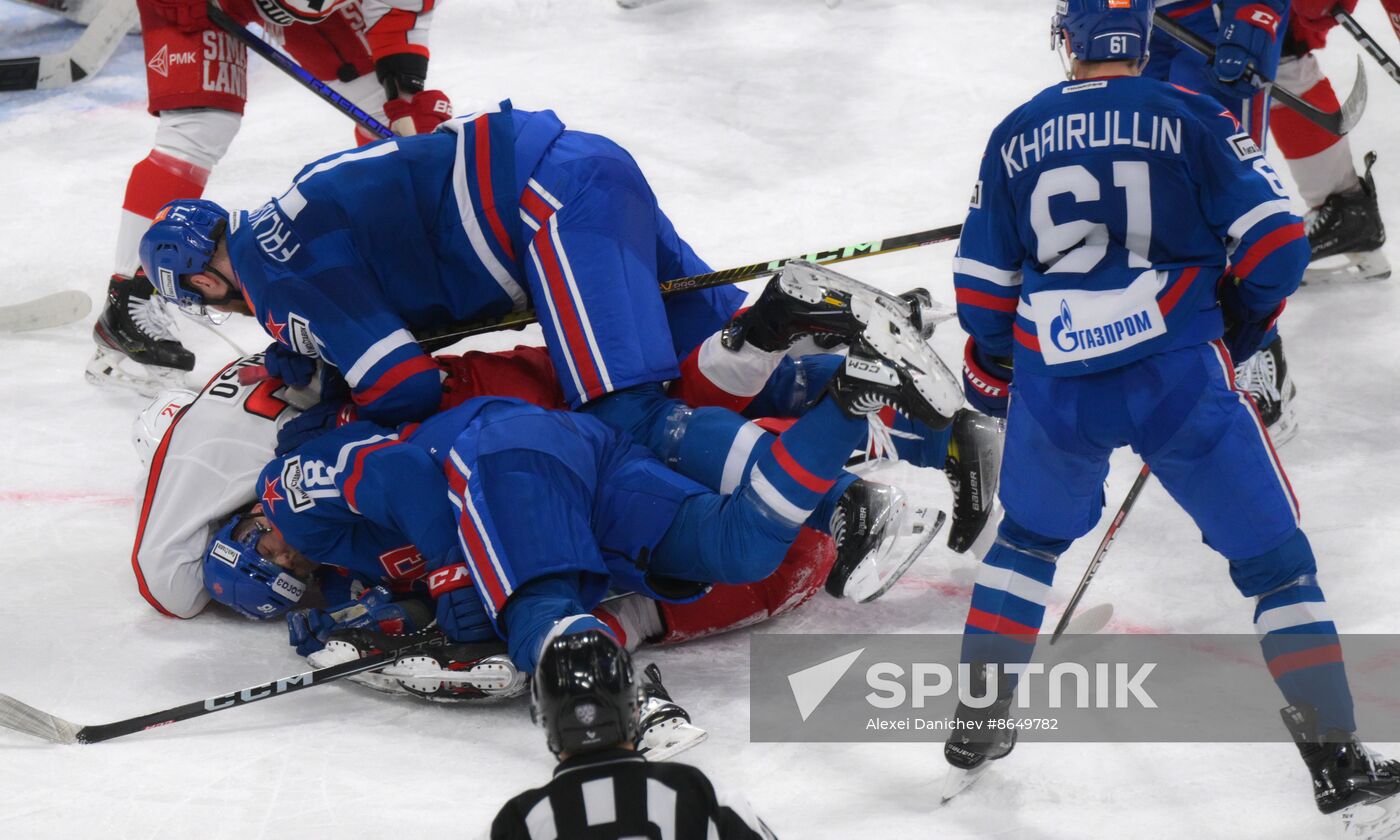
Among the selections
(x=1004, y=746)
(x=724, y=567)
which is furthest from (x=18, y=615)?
(x=1004, y=746)

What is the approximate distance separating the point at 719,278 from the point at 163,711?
1.51 metres

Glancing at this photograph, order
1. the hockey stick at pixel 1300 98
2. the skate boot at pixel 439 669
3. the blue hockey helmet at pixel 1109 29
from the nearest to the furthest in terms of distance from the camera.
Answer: the blue hockey helmet at pixel 1109 29
the skate boot at pixel 439 669
the hockey stick at pixel 1300 98

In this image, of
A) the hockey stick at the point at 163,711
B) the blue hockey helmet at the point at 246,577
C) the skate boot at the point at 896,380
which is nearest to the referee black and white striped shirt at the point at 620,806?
the skate boot at the point at 896,380

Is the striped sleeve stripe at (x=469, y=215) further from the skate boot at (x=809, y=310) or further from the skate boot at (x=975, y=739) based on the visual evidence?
the skate boot at (x=975, y=739)

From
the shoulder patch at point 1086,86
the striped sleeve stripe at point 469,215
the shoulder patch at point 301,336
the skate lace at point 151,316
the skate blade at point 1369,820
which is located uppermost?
the shoulder patch at point 1086,86

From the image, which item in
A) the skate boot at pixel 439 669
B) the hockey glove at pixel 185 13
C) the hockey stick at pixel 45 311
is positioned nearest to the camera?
the skate boot at pixel 439 669

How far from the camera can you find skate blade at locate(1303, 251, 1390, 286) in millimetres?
4641

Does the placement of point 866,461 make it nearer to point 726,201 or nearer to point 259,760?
point 259,760

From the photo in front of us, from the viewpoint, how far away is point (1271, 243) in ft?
7.88

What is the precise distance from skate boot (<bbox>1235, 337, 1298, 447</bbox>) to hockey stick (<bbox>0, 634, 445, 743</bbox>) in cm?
211

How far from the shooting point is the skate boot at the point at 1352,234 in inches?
179

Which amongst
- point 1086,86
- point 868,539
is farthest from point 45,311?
point 1086,86

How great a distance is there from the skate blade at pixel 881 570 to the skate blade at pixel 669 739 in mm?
550

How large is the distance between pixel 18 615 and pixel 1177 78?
3082 mm
